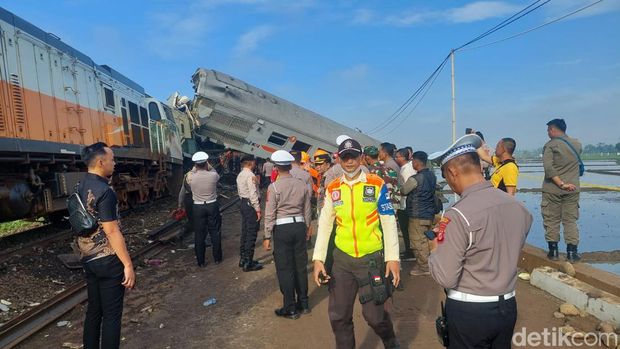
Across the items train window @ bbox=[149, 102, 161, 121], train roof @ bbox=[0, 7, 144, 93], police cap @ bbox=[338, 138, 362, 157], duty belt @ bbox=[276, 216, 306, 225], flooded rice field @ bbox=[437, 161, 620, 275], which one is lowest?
flooded rice field @ bbox=[437, 161, 620, 275]

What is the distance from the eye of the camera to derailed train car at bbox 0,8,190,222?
6.71 meters

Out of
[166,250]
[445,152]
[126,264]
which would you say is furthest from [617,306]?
[166,250]

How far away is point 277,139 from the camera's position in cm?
1841

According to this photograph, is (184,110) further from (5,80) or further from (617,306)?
(617,306)

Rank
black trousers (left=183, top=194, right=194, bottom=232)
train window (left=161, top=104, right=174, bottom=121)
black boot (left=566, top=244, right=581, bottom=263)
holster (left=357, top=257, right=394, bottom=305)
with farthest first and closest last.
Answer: train window (left=161, top=104, right=174, bottom=121) → black trousers (left=183, top=194, right=194, bottom=232) → black boot (left=566, top=244, right=581, bottom=263) → holster (left=357, top=257, right=394, bottom=305)

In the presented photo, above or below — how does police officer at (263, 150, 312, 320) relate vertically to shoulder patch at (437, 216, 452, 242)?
below

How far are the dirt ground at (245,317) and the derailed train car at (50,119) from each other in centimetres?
277

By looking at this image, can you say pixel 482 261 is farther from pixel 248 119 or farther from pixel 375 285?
pixel 248 119

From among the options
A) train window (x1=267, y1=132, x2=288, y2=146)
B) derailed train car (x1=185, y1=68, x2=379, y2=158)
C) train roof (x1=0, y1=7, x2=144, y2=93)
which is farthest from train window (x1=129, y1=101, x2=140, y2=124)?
train window (x1=267, y1=132, x2=288, y2=146)

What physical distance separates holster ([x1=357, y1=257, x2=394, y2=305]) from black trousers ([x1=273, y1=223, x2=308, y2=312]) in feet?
5.21

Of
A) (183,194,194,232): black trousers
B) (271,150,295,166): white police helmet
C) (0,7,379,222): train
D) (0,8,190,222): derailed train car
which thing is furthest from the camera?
(183,194,194,232): black trousers

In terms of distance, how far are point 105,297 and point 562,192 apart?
205 inches

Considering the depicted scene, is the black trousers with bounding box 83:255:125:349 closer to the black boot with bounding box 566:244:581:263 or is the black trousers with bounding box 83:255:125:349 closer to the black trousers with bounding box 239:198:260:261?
the black trousers with bounding box 239:198:260:261

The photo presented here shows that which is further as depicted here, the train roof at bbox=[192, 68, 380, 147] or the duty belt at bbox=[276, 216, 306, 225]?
the train roof at bbox=[192, 68, 380, 147]
